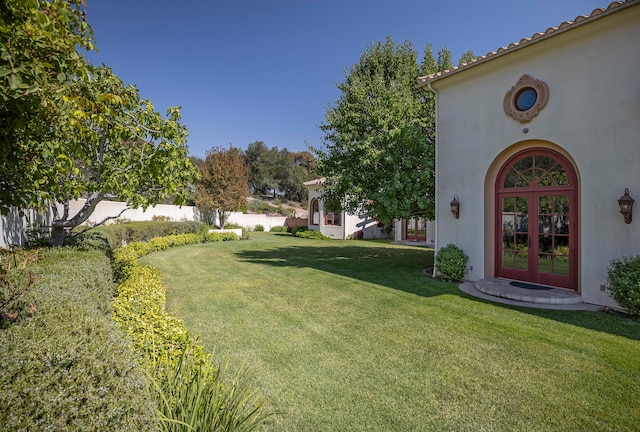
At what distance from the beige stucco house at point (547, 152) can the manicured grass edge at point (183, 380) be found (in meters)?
7.32

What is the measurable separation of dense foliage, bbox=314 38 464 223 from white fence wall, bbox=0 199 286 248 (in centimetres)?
649

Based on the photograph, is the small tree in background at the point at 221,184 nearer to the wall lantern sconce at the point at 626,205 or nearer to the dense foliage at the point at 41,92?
the dense foliage at the point at 41,92

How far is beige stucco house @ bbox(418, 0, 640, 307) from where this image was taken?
6211 mm

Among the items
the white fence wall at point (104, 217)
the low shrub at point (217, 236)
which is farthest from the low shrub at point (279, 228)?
the low shrub at point (217, 236)

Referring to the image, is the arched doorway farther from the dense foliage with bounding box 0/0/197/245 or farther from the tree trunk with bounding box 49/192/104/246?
the tree trunk with bounding box 49/192/104/246

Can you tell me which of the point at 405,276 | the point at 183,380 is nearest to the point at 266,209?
the point at 405,276

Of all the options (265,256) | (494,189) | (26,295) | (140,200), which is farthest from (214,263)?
(494,189)

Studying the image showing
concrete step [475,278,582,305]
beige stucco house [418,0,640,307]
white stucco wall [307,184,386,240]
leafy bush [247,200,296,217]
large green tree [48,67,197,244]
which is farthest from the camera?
leafy bush [247,200,296,217]

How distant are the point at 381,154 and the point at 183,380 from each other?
28.8ft

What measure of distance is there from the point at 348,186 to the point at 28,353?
9.45m

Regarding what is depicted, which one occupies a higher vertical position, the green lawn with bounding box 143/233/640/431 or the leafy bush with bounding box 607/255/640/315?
the leafy bush with bounding box 607/255/640/315

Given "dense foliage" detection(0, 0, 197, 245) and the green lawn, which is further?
the green lawn

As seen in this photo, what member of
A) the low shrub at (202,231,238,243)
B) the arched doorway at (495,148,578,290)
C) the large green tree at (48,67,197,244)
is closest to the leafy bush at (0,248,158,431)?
the large green tree at (48,67,197,244)

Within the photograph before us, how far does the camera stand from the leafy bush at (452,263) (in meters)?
A: 8.45
